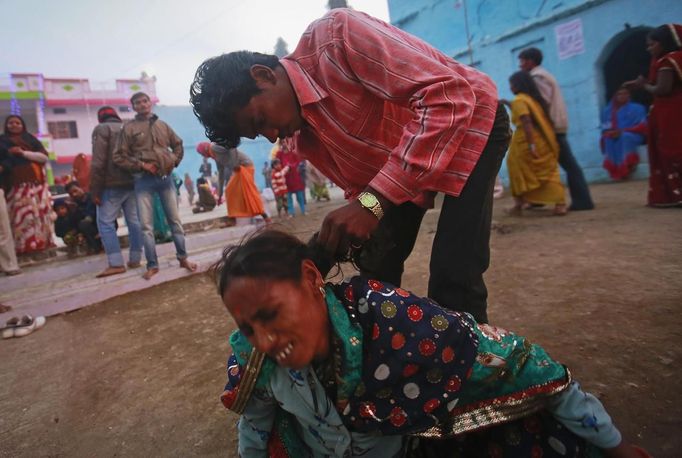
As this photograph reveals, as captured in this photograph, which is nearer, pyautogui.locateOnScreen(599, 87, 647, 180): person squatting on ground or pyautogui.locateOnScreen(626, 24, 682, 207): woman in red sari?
pyautogui.locateOnScreen(626, 24, 682, 207): woman in red sari

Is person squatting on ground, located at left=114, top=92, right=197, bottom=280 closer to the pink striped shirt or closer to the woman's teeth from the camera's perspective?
the pink striped shirt

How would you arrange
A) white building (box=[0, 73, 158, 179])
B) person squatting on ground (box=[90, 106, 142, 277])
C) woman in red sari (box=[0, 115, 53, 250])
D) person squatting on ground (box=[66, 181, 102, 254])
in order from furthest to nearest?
white building (box=[0, 73, 158, 179]) → person squatting on ground (box=[66, 181, 102, 254]) → woman in red sari (box=[0, 115, 53, 250]) → person squatting on ground (box=[90, 106, 142, 277])

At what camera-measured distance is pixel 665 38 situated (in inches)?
157

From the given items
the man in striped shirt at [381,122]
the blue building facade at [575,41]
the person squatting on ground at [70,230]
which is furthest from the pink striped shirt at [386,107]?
the blue building facade at [575,41]

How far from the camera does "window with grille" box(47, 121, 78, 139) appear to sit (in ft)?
80.5

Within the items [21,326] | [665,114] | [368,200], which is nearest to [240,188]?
[21,326]

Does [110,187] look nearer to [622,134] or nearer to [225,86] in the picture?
[225,86]

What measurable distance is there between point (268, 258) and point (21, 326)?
3.25 metres

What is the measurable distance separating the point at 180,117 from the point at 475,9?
864 inches

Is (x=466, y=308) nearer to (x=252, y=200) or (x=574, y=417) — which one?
(x=574, y=417)

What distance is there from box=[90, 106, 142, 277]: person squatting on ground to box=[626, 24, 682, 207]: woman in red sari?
17.5 feet

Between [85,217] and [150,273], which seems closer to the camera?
[150,273]

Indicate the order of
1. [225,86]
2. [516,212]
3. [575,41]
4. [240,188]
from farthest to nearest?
[575,41]
[240,188]
[516,212]
[225,86]

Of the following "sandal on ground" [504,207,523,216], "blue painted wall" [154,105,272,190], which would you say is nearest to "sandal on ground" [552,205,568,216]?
"sandal on ground" [504,207,523,216]
